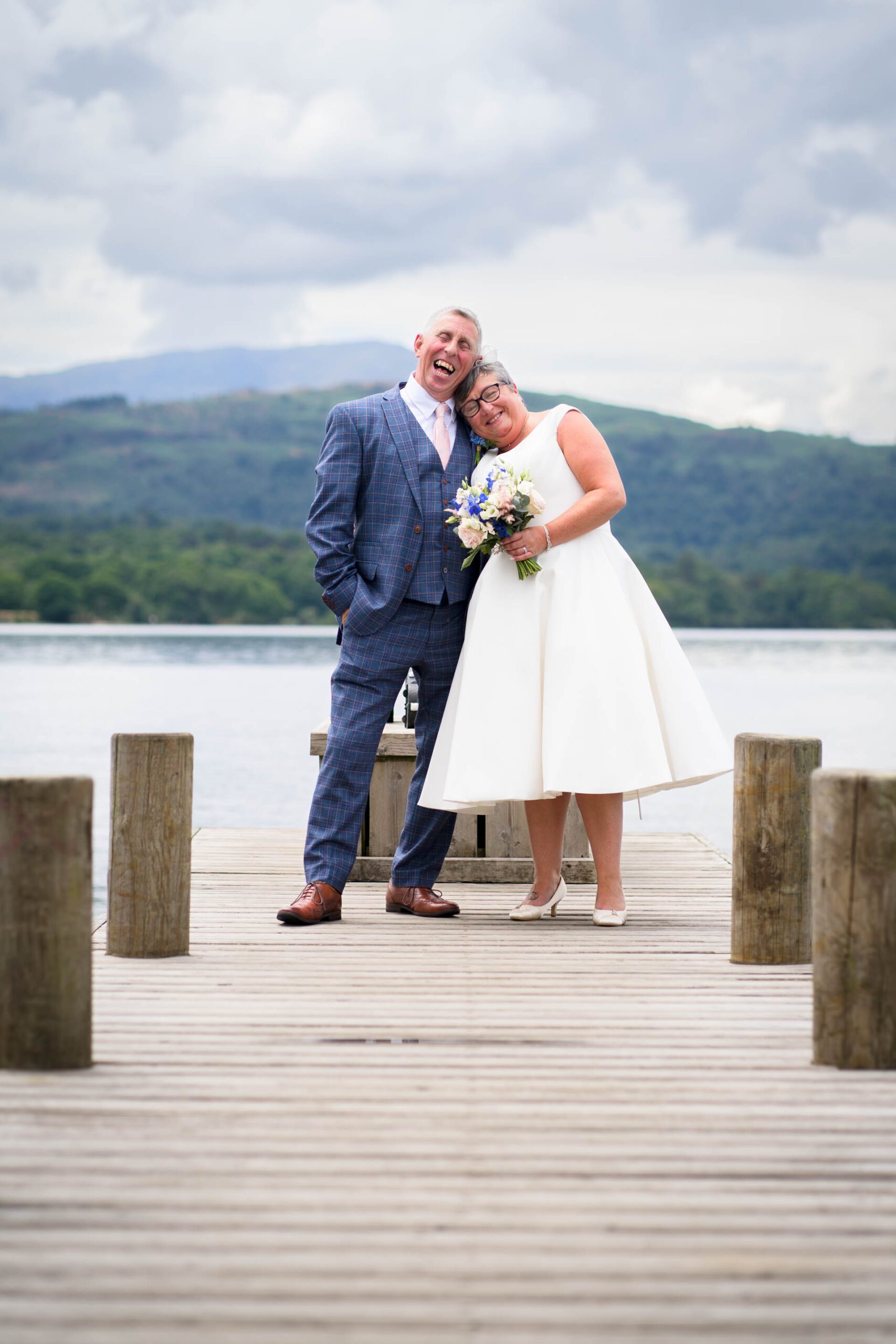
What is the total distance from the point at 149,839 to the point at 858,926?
2017 mm

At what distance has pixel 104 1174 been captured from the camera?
2279mm

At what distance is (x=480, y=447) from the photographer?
471 cm

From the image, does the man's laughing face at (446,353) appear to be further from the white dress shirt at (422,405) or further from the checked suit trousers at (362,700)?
the checked suit trousers at (362,700)

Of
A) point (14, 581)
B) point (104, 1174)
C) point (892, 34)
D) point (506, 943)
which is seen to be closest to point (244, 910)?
point (506, 943)

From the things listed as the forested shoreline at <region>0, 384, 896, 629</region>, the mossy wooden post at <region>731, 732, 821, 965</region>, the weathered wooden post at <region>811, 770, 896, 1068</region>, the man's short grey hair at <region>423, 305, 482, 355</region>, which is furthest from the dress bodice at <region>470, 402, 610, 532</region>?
the forested shoreline at <region>0, 384, 896, 629</region>

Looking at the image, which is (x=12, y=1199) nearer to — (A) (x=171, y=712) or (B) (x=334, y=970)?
(B) (x=334, y=970)

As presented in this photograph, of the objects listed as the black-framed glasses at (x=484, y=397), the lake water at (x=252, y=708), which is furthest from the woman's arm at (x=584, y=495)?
the lake water at (x=252, y=708)

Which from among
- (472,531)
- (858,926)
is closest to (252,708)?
(472,531)

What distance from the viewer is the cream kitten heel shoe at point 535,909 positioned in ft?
15.7

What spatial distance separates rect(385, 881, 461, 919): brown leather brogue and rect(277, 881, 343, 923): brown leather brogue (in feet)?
0.93

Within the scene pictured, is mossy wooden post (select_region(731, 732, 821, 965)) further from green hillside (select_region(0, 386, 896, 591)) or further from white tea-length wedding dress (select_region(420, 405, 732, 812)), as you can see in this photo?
green hillside (select_region(0, 386, 896, 591))

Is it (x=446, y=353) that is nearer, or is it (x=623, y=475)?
(x=446, y=353)

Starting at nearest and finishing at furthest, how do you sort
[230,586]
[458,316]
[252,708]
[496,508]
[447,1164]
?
[447,1164] < [496,508] < [458,316] < [252,708] < [230,586]

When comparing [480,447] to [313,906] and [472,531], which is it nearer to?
[472,531]
